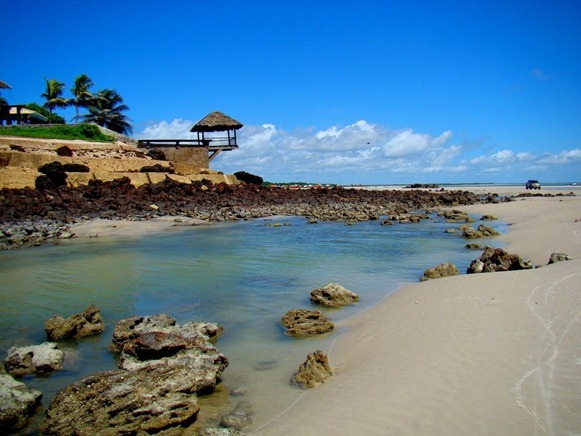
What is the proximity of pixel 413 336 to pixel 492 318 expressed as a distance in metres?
1.26

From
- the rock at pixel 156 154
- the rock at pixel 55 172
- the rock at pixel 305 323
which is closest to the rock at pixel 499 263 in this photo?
the rock at pixel 305 323

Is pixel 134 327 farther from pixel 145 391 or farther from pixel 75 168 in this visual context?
pixel 75 168

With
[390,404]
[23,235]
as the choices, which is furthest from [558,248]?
[23,235]

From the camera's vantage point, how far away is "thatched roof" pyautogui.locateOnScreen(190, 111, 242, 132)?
41219 mm

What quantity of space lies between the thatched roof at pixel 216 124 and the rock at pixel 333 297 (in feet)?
117

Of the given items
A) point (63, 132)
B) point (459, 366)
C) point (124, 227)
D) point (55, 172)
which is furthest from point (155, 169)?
point (459, 366)

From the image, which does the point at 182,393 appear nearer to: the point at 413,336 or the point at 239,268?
the point at 413,336

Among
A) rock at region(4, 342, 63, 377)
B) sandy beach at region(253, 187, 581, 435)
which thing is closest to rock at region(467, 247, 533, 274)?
sandy beach at region(253, 187, 581, 435)

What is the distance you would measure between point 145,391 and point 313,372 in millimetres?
1823

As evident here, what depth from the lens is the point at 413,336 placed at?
5.71 metres

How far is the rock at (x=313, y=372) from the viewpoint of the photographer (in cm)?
462

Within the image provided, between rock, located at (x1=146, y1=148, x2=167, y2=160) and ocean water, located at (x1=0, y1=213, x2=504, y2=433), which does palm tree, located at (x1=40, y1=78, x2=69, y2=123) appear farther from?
ocean water, located at (x1=0, y1=213, x2=504, y2=433)

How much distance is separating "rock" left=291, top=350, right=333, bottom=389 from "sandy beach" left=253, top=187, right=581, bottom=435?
0.38ft

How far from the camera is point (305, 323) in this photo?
21.3ft
